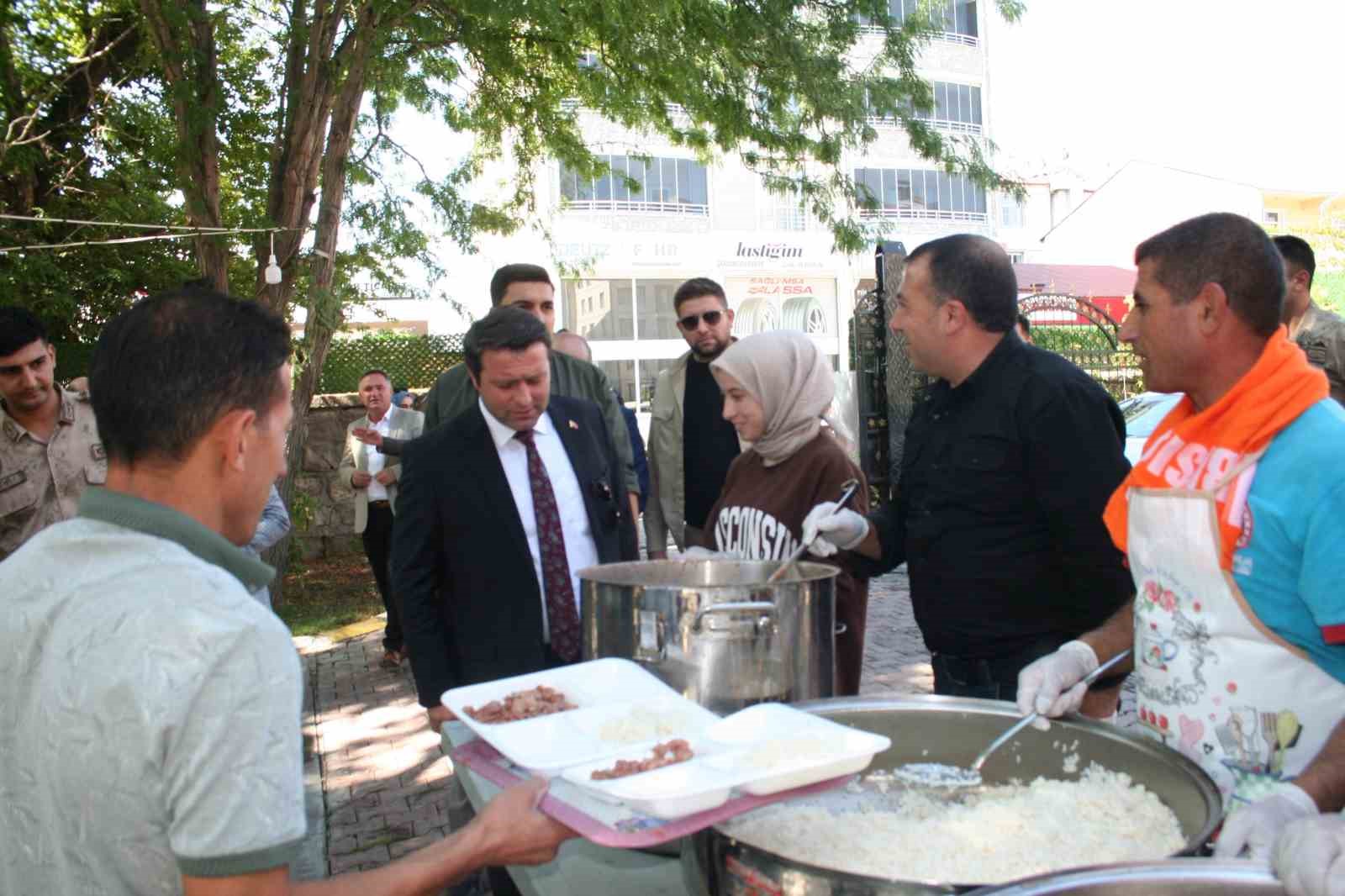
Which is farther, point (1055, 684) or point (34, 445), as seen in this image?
point (34, 445)

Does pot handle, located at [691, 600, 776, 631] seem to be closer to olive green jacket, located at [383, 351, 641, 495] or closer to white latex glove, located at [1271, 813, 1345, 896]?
white latex glove, located at [1271, 813, 1345, 896]

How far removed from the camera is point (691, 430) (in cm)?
500

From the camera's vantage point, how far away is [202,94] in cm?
812

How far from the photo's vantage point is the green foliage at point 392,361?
41.1 feet

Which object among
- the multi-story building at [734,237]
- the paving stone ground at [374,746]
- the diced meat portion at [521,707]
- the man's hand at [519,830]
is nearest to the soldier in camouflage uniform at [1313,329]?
the paving stone ground at [374,746]

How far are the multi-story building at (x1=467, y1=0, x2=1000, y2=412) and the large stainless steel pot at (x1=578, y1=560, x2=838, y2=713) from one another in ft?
97.3

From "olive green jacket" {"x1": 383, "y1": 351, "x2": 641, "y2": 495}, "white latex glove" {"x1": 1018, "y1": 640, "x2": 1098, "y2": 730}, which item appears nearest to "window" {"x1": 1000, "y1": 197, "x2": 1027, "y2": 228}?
"olive green jacket" {"x1": 383, "y1": 351, "x2": 641, "y2": 495}

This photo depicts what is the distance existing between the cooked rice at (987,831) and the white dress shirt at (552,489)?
1.55 m

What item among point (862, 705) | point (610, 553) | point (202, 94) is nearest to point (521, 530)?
point (610, 553)

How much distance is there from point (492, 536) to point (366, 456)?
5.06 meters

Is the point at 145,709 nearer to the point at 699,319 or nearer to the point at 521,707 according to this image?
the point at 521,707

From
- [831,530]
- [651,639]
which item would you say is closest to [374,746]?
[831,530]

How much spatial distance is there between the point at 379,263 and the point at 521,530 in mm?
9778

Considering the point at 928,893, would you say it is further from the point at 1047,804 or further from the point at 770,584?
the point at 770,584
